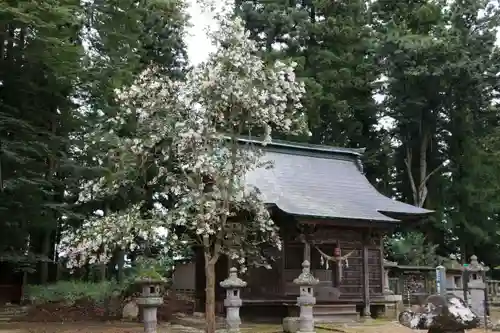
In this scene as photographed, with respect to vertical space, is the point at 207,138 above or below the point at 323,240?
above

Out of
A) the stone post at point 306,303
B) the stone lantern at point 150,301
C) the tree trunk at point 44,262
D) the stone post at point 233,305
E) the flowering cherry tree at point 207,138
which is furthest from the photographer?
the tree trunk at point 44,262

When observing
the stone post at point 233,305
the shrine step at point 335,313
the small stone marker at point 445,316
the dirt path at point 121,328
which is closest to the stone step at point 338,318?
the shrine step at point 335,313

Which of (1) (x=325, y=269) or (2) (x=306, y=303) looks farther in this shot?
(1) (x=325, y=269)

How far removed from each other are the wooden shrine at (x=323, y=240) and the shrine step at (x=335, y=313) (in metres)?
0.03

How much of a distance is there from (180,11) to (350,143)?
12.6m

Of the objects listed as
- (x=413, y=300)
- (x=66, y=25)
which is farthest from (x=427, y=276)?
(x=66, y=25)

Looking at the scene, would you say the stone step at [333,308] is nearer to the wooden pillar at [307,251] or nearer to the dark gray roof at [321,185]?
the wooden pillar at [307,251]

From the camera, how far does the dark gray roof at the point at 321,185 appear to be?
641 inches

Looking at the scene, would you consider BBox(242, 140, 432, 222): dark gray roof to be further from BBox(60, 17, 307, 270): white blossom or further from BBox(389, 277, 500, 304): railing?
BBox(60, 17, 307, 270): white blossom

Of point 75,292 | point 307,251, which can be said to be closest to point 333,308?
point 307,251

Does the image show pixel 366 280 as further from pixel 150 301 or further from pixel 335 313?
pixel 150 301

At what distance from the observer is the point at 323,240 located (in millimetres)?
16766

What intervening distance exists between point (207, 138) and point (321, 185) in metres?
8.49

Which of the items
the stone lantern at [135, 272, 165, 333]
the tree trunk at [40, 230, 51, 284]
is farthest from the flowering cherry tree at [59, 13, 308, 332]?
the tree trunk at [40, 230, 51, 284]
